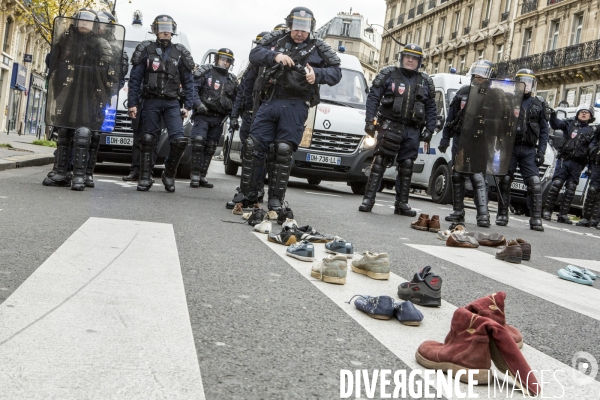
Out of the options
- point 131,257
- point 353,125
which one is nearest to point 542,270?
point 131,257

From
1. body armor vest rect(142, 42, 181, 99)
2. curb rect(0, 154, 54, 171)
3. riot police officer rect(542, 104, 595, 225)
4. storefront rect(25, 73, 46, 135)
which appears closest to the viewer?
body armor vest rect(142, 42, 181, 99)

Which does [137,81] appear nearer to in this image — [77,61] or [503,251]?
[77,61]

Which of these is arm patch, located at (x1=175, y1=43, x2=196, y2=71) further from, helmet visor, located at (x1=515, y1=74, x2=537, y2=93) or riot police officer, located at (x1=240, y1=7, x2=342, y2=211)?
helmet visor, located at (x1=515, y1=74, x2=537, y2=93)

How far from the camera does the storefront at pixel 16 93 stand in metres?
42.8

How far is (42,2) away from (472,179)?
16962 mm

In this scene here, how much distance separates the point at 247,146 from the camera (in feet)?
27.5

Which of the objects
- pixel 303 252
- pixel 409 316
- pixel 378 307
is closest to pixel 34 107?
pixel 303 252

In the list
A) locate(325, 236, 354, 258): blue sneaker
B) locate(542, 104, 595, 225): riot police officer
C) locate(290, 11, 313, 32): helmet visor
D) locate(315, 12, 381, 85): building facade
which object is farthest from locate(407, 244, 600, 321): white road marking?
locate(315, 12, 381, 85): building facade

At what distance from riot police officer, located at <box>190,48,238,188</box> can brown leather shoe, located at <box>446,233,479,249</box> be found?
5635 mm

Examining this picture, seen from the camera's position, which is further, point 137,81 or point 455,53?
point 455,53

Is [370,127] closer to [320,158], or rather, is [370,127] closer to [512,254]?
[320,158]

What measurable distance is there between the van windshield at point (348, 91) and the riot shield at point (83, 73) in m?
5.54

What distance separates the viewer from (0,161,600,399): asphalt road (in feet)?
9.00

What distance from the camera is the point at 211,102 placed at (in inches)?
481
